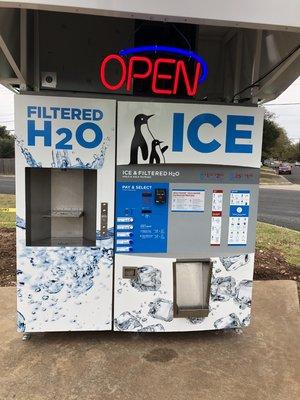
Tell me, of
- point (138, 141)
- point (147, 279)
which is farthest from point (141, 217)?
point (138, 141)

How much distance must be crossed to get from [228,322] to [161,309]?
0.65 meters

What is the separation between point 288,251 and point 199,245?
346 centimetres

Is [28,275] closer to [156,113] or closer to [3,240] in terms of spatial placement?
[156,113]

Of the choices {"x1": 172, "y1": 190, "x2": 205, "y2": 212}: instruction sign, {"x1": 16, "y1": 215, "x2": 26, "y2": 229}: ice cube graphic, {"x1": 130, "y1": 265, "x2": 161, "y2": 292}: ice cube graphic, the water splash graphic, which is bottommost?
{"x1": 130, "y1": 265, "x2": 161, "y2": 292}: ice cube graphic

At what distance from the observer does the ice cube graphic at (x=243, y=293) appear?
3670 millimetres

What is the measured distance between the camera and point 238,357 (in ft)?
11.2

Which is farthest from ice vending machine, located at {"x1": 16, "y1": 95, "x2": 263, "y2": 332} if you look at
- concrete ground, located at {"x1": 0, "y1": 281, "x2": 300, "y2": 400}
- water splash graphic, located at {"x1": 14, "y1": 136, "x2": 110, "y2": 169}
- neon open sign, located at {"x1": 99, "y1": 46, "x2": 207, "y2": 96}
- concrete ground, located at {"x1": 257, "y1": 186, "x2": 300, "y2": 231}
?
concrete ground, located at {"x1": 257, "y1": 186, "x2": 300, "y2": 231}

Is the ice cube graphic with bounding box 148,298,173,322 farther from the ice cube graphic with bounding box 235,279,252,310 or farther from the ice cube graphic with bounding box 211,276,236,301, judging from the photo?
the ice cube graphic with bounding box 235,279,252,310

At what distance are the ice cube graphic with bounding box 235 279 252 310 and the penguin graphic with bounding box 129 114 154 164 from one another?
1.47 m

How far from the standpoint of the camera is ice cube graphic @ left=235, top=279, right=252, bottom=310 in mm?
3670

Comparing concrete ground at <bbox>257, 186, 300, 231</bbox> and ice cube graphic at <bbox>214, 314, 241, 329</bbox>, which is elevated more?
ice cube graphic at <bbox>214, 314, 241, 329</bbox>

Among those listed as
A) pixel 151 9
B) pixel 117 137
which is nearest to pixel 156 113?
pixel 117 137

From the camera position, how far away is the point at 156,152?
338 centimetres

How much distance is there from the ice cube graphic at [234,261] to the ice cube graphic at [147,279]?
61 centimetres
